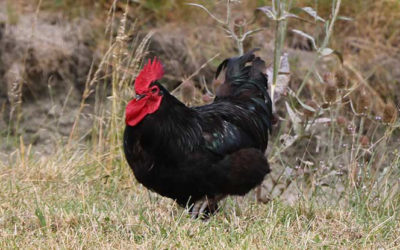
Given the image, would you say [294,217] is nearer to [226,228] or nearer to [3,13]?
[226,228]

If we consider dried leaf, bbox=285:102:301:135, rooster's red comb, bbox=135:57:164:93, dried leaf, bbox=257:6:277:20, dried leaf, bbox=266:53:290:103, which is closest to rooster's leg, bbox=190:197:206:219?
rooster's red comb, bbox=135:57:164:93

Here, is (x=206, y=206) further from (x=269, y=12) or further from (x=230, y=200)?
(x=269, y=12)

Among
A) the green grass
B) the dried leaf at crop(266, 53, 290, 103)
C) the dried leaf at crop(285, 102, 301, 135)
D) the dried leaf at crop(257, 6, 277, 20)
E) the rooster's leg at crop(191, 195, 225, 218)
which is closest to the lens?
the green grass

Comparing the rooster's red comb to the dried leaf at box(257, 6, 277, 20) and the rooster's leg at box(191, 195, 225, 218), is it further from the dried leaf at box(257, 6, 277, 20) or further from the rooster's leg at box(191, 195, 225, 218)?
the dried leaf at box(257, 6, 277, 20)

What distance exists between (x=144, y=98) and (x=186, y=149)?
0.41 meters

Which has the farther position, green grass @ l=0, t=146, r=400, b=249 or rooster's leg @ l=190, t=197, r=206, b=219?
rooster's leg @ l=190, t=197, r=206, b=219

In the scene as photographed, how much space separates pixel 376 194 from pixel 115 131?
2.22 metres

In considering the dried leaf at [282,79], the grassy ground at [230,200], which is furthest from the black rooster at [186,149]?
the dried leaf at [282,79]

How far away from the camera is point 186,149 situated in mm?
4723

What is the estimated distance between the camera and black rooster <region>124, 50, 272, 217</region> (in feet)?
15.2

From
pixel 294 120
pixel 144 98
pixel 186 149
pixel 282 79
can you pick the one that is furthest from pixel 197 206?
pixel 282 79

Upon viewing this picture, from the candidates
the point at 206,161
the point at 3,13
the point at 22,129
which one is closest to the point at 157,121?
the point at 206,161

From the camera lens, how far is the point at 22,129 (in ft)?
26.2

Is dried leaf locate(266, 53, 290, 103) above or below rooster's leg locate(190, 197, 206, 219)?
above
